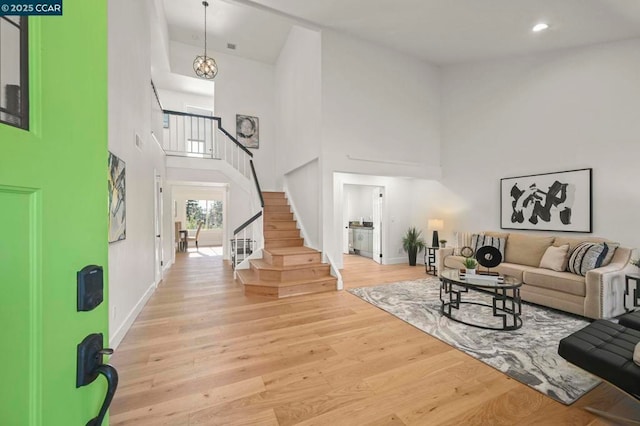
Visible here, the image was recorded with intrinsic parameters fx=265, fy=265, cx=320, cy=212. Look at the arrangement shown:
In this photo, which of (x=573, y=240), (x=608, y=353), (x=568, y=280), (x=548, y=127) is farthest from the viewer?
(x=548, y=127)

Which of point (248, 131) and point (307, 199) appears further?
point (248, 131)

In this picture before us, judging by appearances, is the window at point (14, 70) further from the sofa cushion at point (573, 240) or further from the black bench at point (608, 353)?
the sofa cushion at point (573, 240)

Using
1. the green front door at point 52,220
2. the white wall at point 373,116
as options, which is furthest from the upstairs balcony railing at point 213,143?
the green front door at point 52,220

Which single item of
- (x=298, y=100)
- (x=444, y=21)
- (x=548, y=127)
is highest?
(x=444, y=21)

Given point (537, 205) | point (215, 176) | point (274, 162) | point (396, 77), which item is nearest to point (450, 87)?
point (396, 77)

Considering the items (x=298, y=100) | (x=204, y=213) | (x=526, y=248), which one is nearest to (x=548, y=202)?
(x=526, y=248)

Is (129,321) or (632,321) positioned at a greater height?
(632,321)

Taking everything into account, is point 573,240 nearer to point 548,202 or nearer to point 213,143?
point 548,202

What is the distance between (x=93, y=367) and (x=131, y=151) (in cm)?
348

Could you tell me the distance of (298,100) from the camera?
6125 mm

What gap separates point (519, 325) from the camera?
318cm

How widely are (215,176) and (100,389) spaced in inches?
255

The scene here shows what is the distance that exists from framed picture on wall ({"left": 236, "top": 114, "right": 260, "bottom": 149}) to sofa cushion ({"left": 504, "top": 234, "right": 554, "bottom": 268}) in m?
6.52

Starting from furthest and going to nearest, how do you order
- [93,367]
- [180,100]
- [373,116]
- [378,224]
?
1. [180,100]
2. [378,224]
3. [373,116]
4. [93,367]
